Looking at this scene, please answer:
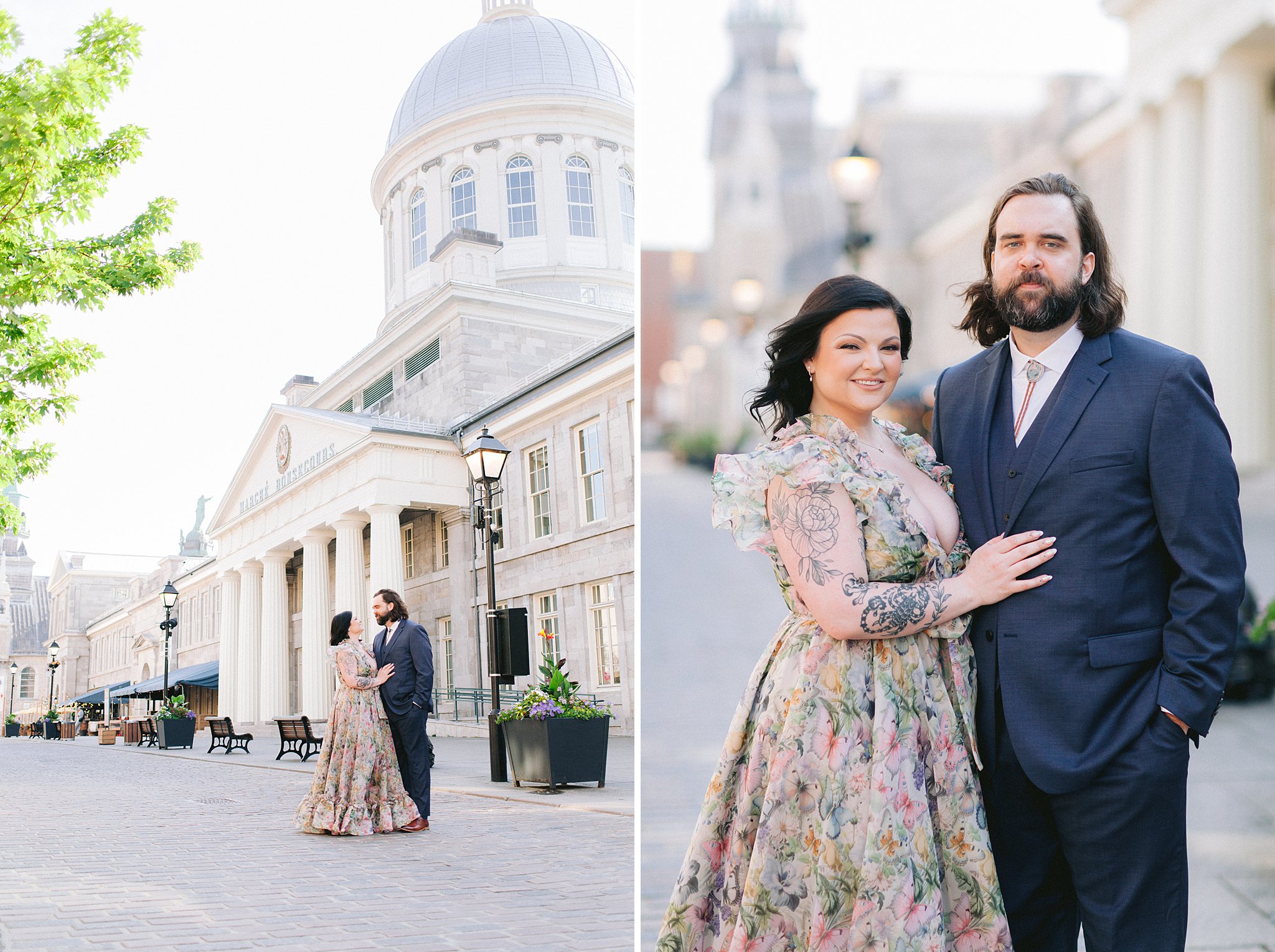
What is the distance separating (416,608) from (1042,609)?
1948cm

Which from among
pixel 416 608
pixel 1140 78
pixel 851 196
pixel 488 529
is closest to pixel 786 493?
pixel 1140 78

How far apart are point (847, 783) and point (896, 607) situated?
1.22 feet

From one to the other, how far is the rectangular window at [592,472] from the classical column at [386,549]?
330 cm

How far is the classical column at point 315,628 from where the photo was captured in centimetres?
1762

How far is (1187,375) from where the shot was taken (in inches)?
86.7

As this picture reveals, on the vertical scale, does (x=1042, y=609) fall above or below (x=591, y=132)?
below

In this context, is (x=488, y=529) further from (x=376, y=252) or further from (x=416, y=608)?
(x=416, y=608)

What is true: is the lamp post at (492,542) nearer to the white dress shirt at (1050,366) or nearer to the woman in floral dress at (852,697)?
the woman in floral dress at (852,697)

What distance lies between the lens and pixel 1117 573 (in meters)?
2.16

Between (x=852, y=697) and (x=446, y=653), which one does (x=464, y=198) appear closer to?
(x=446, y=653)

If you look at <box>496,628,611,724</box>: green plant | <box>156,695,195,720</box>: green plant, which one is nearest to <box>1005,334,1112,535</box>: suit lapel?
<box>496,628,611,724</box>: green plant

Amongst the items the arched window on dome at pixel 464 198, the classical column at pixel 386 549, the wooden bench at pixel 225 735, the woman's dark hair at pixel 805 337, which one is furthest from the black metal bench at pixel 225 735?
the arched window on dome at pixel 464 198

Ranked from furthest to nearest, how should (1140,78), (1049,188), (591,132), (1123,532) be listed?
(591,132) < (1140,78) < (1049,188) < (1123,532)

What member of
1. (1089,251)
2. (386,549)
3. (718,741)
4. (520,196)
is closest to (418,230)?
(520,196)
